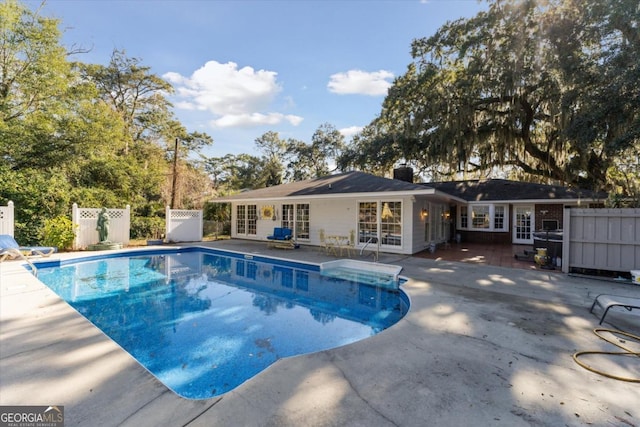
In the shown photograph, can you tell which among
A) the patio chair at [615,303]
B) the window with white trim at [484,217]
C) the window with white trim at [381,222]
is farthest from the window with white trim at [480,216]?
the patio chair at [615,303]

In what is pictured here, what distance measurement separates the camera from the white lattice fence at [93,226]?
11.0 m

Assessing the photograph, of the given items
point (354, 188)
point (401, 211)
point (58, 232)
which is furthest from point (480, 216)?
point (58, 232)

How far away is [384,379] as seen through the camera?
2.52 metres

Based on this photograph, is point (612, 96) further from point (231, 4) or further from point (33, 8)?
point (33, 8)

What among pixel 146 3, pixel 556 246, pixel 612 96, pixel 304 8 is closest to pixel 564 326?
pixel 556 246

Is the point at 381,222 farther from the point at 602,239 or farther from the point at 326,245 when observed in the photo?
the point at 602,239

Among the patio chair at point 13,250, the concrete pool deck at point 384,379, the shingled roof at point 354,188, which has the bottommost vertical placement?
the concrete pool deck at point 384,379

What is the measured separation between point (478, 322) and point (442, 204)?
10.1 m

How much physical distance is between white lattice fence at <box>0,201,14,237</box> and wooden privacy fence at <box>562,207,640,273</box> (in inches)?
661

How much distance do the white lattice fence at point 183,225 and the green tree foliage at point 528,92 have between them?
11.0 metres

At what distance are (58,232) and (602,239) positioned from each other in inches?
646

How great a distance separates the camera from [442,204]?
13.2 m

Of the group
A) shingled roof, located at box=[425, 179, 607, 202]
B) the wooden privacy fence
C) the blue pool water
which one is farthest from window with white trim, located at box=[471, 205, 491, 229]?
the blue pool water

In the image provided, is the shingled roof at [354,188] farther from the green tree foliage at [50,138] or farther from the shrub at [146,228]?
the green tree foliage at [50,138]
